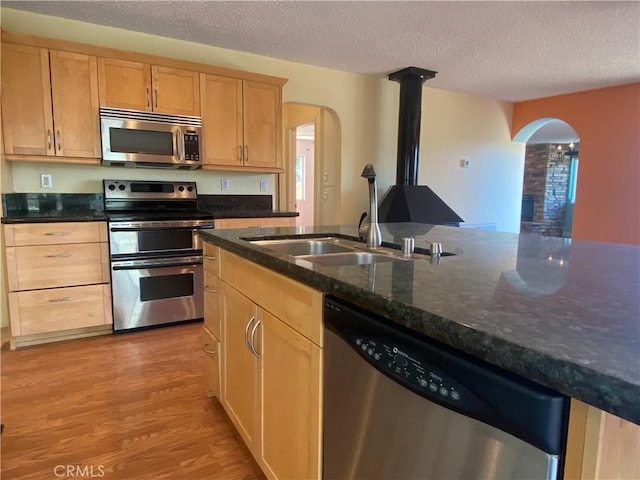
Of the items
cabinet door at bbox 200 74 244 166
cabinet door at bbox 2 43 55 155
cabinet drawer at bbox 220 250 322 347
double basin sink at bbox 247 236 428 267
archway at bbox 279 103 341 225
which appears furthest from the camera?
archway at bbox 279 103 341 225

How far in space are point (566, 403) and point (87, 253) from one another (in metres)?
3.01

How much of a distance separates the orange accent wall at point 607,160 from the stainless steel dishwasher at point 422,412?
5037 millimetres

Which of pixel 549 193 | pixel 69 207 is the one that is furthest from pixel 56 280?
pixel 549 193

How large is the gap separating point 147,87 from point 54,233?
1.27 m

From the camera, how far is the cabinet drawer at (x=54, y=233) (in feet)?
8.55

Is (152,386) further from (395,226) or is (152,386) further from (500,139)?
(500,139)

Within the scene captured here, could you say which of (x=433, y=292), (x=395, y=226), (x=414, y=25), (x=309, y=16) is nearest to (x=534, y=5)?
(x=414, y=25)

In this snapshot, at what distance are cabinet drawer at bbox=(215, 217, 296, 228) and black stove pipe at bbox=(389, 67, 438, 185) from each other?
1.48 meters

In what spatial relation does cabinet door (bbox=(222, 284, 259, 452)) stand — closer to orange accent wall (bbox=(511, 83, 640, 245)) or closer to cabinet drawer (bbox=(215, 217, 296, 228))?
cabinet drawer (bbox=(215, 217, 296, 228))

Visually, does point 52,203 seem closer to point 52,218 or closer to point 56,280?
point 52,218

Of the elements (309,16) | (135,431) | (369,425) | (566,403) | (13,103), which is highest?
(309,16)

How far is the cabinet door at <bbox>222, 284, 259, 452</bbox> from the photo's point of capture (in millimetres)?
1479

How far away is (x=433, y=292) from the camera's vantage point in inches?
32.4

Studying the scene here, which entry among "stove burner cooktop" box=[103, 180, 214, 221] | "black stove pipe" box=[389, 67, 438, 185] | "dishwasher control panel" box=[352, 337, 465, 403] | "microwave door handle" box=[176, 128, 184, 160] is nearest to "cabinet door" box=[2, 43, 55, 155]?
"stove burner cooktop" box=[103, 180, 214, 221]
